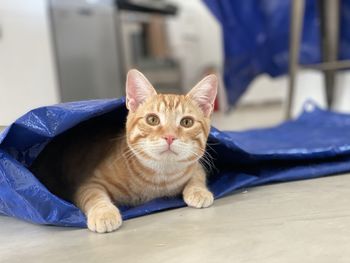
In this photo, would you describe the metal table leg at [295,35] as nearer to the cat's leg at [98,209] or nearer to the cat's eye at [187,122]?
the cat's eye at [187,122]

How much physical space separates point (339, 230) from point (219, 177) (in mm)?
589

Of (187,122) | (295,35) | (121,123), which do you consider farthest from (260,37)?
(187,122)

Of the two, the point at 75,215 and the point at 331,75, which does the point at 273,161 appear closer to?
the point at 75,215

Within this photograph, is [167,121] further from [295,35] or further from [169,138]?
[295,35]

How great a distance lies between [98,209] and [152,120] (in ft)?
0.84

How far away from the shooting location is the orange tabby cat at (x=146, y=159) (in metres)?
1.13

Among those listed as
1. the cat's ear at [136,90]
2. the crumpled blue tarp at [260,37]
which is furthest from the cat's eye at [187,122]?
the crumpled blue tarp at [260,37]

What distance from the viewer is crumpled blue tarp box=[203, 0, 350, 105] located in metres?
3.29

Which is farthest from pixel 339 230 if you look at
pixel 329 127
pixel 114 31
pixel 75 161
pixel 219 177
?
pixel 114 31

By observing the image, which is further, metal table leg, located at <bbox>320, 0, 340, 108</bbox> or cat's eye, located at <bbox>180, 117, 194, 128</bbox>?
metal table leg, located at <bbox>320, 0, 340, 108</bbox>

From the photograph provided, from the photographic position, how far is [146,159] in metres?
1.19

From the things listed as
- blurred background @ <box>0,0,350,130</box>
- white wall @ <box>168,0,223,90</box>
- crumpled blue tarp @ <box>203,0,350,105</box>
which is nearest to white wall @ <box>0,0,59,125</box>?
blurred background @ <box>0,0,350,130</box>

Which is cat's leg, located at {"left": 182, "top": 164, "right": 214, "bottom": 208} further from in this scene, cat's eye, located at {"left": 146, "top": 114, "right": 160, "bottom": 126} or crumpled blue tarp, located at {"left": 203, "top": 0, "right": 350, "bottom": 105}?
crumpled blue tarp, located at {"left": 203, "top": 0, "right": 350, "bottom": 105}

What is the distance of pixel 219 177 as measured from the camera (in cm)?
152
